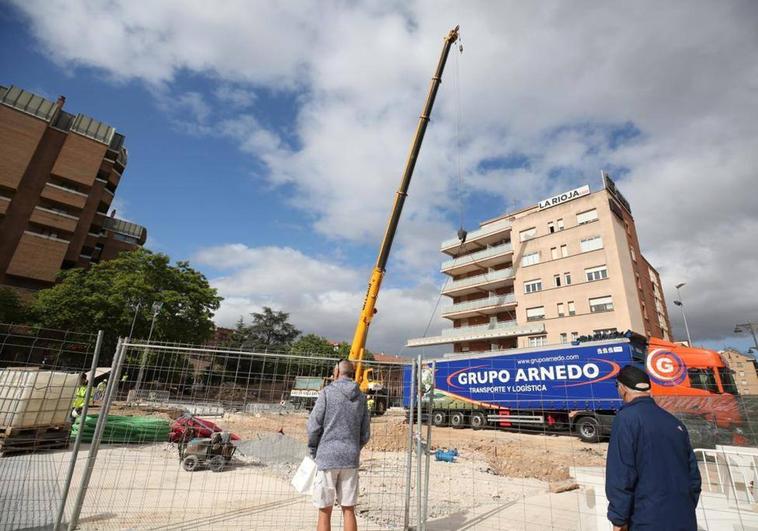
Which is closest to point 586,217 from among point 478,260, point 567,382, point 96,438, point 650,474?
point 478,260

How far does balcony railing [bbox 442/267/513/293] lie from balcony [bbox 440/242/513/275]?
127 cm

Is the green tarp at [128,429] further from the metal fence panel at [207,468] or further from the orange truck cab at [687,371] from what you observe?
the orange truck cab at [687,371]

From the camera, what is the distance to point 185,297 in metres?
30.2

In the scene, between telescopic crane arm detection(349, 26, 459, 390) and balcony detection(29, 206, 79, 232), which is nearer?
telescopic crane arm detection(349, 26, 459, 390)

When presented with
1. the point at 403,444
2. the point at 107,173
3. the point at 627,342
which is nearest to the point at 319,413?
the point at 403,444

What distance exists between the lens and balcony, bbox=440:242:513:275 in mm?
34688

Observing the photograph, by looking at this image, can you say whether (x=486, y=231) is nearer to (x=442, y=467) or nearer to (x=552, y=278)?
(x=552, y=278)

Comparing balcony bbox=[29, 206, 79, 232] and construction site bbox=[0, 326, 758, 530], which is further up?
balcony bbox=[29, 206, 79, 232]

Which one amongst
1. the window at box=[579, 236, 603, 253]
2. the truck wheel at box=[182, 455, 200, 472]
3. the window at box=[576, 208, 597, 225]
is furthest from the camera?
the window at box=[576, 208, 597, 225]

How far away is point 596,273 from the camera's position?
28.2m

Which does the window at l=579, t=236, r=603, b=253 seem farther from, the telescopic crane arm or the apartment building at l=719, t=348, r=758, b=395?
the telescopic crane arm

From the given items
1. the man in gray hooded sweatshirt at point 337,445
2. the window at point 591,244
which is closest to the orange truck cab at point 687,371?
the man in gray hooded sweatshirt at point 337,445

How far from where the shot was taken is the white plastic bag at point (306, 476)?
11.5 feet

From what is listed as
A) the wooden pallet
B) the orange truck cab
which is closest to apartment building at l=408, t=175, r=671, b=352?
the orange truck cab
